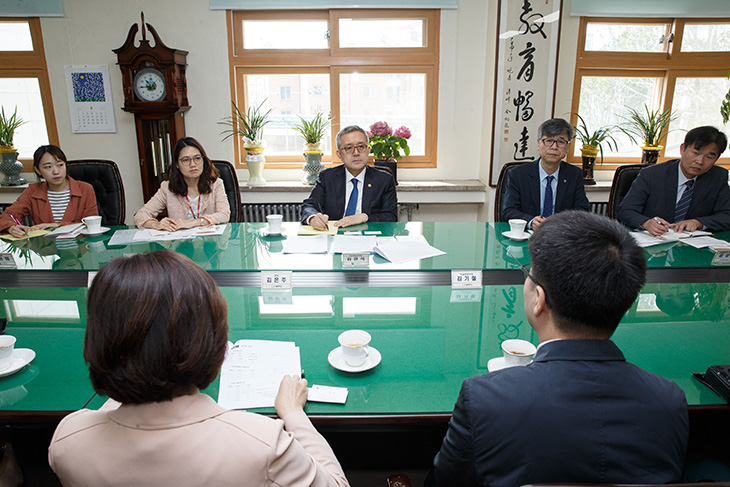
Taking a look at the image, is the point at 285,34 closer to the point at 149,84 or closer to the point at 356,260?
the point at 149,84

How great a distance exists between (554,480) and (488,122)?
11.5ft

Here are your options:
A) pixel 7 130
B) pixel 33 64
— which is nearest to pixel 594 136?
pixel 33 64

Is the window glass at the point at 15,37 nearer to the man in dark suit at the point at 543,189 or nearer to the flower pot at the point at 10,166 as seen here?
the flower pot at the point at 10,166

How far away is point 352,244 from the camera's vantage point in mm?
2080

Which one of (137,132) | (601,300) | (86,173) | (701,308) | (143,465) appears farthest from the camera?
(137,132)

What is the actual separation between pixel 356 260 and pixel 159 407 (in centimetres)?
117

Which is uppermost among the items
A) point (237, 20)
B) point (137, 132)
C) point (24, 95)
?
point (237, 20)

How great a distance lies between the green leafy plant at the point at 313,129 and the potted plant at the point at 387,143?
1.42 ft

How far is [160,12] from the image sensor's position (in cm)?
379

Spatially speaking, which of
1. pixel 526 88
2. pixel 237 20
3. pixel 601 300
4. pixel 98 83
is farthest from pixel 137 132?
pixel 601 300

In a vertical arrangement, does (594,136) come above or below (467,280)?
above

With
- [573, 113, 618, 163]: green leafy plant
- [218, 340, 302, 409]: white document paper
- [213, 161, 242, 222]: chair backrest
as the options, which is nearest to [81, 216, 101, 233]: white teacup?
[213, 161, 242, 222]: chair backrest

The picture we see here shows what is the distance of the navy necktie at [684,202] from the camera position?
2.66m

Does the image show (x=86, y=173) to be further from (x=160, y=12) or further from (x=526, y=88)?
(x=526, y=88)
